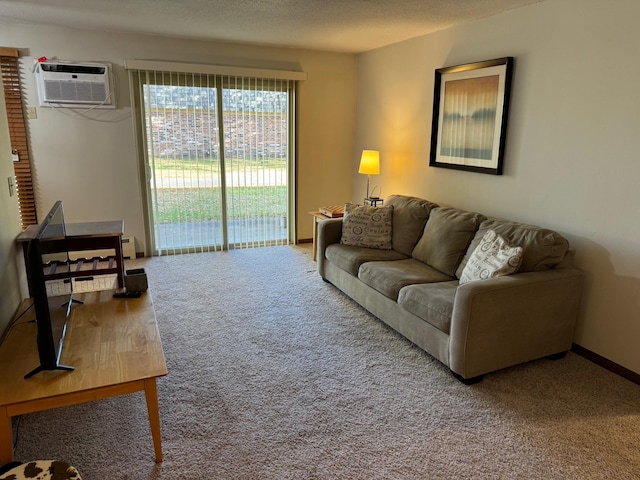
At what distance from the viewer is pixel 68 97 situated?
4285 millimetres

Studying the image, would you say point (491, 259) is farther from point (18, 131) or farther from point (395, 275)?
point (18, 131)

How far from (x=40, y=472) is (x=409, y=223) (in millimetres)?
3082

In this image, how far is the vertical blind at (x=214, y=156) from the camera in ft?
15.4

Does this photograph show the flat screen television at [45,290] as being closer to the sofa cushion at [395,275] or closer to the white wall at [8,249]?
the white wall at [8,249]

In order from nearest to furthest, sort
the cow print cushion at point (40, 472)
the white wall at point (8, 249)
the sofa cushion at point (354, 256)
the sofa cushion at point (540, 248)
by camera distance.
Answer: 1. the cow print cushion at point (40, 472)
2. the white wall at point (8, 249)
3. the sofa cushion at point (540, 248)
4. the sofa cushion at point (354, 256)

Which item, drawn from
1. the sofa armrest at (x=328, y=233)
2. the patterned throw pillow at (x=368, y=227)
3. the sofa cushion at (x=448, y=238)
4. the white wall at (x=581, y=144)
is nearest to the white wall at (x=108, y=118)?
the sofa armrest at (x=328, y=233)

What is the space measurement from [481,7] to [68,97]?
12.5 ft

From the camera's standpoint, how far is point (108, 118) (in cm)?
452

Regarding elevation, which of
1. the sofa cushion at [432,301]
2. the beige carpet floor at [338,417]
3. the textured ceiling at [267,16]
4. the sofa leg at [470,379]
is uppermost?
the textured ceiling at [267,16]

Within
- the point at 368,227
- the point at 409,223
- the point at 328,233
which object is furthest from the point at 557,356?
the point at 328,233

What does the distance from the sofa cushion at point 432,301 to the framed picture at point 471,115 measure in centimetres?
120

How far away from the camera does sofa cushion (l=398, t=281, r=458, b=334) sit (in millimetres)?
2615

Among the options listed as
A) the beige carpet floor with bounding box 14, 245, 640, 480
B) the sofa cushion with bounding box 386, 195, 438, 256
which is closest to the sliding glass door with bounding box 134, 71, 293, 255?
the sofa cushion with bounding box 386, 195, 438, 256

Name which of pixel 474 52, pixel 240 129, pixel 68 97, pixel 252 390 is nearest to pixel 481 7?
pixel 474 52
